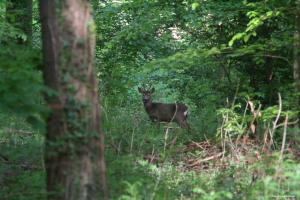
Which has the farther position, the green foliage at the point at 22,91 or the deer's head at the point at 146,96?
the deer's head at the point at 146,96

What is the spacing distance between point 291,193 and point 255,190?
1.76 feet

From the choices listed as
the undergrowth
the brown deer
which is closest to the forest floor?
the undergrowth

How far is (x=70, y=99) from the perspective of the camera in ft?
17.6

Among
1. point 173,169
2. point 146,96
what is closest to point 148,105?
point 146,96

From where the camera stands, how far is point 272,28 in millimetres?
11422

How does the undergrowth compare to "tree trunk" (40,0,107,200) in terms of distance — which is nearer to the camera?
"tree trunk" (40,0,107,200)

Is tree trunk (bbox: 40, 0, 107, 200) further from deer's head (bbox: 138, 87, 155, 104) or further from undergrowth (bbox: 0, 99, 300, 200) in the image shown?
deer's head (bbox: 138, 87, 155, 104)

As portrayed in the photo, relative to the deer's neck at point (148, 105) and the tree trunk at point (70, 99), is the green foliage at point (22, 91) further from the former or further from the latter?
the deer's neck at point (148, 105)

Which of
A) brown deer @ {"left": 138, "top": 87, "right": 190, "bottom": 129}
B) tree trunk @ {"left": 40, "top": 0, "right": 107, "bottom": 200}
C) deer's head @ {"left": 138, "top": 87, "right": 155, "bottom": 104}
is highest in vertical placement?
tree trunk @ {"left": 40, "top": 0, "right": 107, "bottom": 200}

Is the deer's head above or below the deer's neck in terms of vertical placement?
above

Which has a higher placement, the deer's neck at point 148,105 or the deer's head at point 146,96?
the deer's head at point 146,96

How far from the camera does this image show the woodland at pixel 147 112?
5.39 m

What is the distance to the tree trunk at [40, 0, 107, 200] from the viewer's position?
5375 millimetres

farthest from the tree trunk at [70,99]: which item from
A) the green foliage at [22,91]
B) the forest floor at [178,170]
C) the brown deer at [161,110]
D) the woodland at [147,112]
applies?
the brown deer at [161,110]
